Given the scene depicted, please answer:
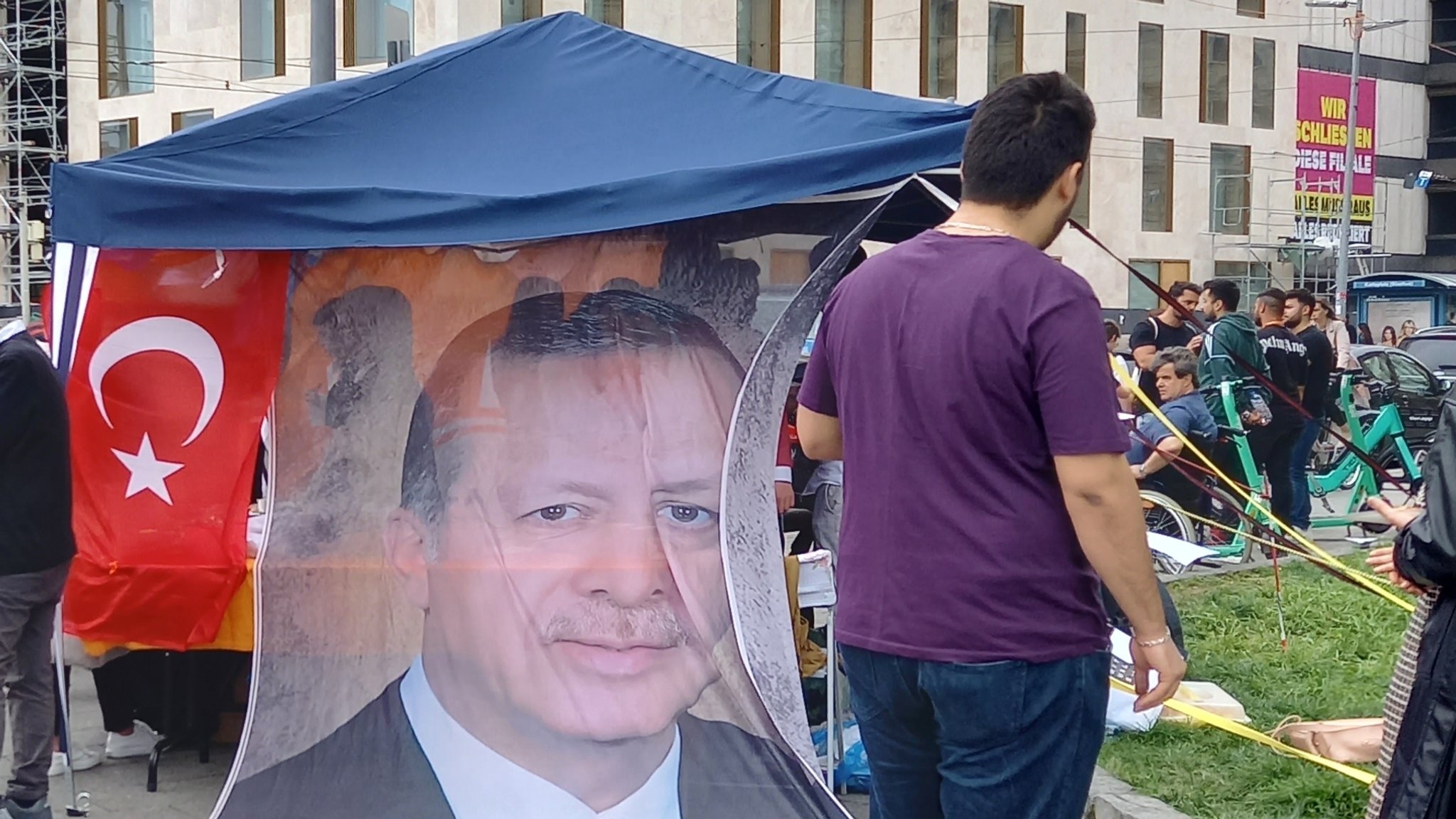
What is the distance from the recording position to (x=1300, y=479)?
10.6 metres

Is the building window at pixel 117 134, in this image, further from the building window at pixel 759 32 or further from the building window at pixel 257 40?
the building window at pixel 759 32

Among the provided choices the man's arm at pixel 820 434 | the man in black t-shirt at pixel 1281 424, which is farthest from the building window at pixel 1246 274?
the man's arm at pixel 820 434

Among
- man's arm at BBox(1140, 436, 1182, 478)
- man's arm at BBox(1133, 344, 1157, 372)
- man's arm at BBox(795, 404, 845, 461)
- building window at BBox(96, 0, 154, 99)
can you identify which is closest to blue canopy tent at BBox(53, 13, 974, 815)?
man's arm at BBox(795, 404, 845, 461)

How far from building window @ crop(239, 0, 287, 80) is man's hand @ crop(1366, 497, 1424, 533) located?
27922mm

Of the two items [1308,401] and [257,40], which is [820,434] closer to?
[1308,401]

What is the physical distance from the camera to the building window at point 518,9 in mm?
27031

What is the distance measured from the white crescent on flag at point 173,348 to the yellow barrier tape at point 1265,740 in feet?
10.6

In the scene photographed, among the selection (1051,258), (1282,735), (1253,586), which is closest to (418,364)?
(1051,258)

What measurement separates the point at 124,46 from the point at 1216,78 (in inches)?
977

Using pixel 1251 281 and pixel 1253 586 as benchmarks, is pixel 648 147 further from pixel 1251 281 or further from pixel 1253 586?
pixel 1251 281

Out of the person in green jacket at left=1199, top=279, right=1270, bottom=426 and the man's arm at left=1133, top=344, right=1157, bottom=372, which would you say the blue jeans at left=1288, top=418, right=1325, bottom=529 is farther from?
the man's arm at left=1133, top=344, right=1157, bottom=372

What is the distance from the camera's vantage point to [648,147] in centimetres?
491

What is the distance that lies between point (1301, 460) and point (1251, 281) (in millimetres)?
27426

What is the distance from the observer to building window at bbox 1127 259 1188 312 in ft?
112
